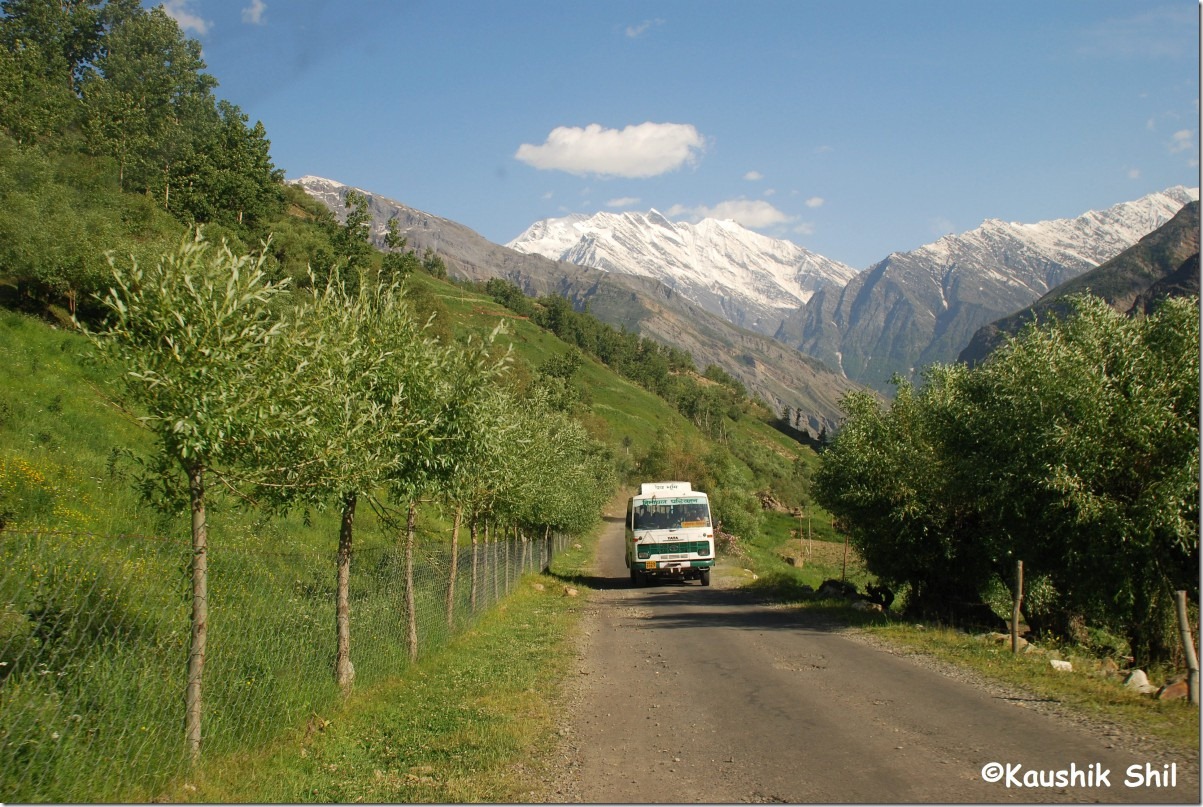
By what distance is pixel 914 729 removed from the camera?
896 cm

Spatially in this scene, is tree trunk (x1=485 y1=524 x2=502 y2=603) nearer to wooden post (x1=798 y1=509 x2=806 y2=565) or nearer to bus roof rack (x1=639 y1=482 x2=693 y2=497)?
bus roof rack (x1=639 y1=482 x2=693 y2=497)

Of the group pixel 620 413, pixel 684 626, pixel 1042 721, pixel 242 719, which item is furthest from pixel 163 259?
pixel 620 413

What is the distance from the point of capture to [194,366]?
6.98 meters

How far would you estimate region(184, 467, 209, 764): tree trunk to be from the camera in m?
6.91

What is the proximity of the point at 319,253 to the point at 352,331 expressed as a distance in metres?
66.8

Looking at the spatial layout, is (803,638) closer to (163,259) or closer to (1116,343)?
(1116,343)

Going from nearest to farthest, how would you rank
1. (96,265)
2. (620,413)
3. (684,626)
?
1. (684,626)
2. (96,265)
3. (620,413)

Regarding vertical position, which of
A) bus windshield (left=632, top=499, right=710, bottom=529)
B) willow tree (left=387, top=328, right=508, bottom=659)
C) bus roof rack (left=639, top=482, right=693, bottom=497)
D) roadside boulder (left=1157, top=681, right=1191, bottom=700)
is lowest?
roadside boulder (left=1157, top=681, right=1191, bottom=700)

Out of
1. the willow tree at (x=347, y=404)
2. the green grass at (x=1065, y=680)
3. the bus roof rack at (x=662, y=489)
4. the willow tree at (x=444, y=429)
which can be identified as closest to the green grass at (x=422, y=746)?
the willow tree at (x=347, y=404)

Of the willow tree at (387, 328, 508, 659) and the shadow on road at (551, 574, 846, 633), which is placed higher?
the willow tree at (387, 328, 508, 659)

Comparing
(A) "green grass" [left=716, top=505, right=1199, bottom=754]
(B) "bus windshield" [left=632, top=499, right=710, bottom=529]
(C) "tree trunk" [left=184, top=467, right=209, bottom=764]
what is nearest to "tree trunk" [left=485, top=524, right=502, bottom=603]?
(A) "green grass" [left=716, top=505, right=1199, bottom=754]

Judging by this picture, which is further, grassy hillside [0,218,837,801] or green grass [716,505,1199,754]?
green grass [716,505,1199,754]

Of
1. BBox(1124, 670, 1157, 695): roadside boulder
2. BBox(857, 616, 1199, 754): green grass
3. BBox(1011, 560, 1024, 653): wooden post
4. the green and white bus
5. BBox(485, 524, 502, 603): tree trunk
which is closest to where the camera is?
BBox(857, 616, 1199, 754): green grass

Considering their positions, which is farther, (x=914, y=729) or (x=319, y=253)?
(x=319, y=253)
